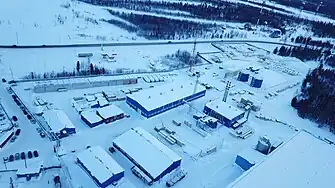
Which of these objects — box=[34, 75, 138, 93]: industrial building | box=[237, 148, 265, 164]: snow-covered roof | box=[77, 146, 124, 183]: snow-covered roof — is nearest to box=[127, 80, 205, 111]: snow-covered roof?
box=[34, 75, 138, 93]: industrial building

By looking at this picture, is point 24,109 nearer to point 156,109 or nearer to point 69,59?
point 156,109

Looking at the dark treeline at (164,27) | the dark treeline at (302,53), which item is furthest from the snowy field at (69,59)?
the dark treeline at (302,53)

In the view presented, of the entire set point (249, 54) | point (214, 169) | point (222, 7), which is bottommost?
point (214, 169)

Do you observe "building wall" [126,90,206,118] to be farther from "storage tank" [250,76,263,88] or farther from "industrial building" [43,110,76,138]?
"storage tank" [250,76,263,88]

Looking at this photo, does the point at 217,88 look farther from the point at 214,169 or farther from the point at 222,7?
the point at 222,7

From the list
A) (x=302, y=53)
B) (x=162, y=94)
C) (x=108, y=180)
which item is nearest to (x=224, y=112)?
(x=162, y=94)

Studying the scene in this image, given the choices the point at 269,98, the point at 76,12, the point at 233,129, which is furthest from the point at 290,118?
the point at 76,12
